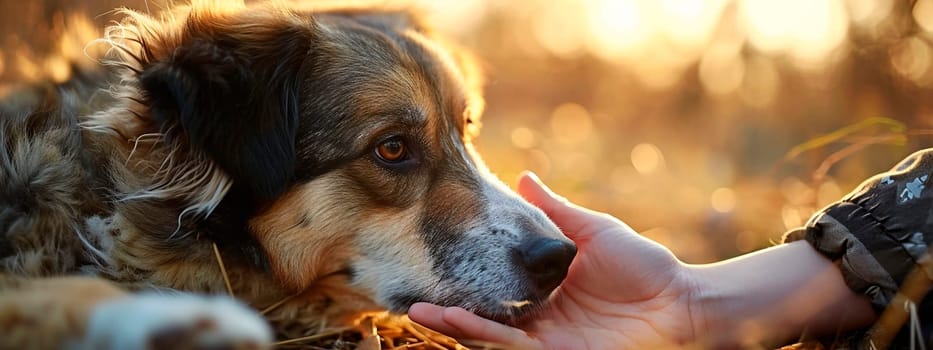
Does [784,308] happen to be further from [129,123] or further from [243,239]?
[129,123]

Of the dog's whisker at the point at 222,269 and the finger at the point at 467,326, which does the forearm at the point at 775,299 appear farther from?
the dog's whisker at the point at 222,269

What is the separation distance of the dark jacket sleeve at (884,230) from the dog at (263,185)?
1.04 meters

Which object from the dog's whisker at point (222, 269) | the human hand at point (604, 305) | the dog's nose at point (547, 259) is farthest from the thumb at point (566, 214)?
the dog's whisker at point (222, 269)

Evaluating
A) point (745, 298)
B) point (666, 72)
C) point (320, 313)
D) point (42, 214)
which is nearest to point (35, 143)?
point (42, 214)

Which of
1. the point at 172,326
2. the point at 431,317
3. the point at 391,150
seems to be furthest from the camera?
the point at 391,150

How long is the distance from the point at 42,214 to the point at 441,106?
165 centimetres

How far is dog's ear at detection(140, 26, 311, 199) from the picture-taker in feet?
9.23

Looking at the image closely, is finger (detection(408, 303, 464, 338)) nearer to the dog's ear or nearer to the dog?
the dog

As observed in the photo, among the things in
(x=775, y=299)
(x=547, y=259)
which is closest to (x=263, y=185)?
(x=547, y=259)

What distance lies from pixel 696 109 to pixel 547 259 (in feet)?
27.5

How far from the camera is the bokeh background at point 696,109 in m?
4.94

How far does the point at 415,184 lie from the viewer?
10.6 feet

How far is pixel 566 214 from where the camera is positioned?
3.55 meters

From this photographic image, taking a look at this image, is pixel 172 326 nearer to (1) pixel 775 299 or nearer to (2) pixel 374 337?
(2) pixel 374 337
